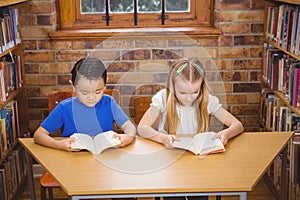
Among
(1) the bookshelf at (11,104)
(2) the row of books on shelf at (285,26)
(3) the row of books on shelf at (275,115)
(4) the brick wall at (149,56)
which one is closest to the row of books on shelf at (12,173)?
(1) the bookshelf at (11,104)

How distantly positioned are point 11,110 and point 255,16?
1.79m

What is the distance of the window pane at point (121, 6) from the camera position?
140 inches

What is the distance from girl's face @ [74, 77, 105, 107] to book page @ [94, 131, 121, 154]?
201 mm

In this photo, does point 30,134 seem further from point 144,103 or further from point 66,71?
point 144,103

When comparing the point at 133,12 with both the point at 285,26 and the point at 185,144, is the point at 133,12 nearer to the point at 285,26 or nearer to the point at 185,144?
the point at 285,26

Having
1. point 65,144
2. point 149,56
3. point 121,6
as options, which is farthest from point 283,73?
point 65,144

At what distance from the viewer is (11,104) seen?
307 centimetres

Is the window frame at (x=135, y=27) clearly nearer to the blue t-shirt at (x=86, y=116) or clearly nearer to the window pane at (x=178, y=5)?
the window pane at (x=178, y=5)

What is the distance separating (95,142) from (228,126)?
2.18ft

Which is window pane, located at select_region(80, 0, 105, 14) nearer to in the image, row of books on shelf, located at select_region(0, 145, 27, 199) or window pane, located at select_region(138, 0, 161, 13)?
window pane, located at select_region(138, 0, 161, 13)

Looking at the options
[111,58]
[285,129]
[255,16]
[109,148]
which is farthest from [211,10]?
[109,148]

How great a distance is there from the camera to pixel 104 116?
7.91ft

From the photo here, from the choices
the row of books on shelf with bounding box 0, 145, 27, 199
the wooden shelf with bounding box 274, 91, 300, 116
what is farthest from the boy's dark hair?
the wooden shelf with bounding box 274, 91, 300, 116

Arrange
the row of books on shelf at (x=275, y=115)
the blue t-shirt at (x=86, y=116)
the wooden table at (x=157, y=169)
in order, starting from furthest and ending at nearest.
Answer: the row of books on shelf at (x=275, y=115) → the blue t-shirt at (x=86, y=116) → the wooden table at (x=157, y=169)
